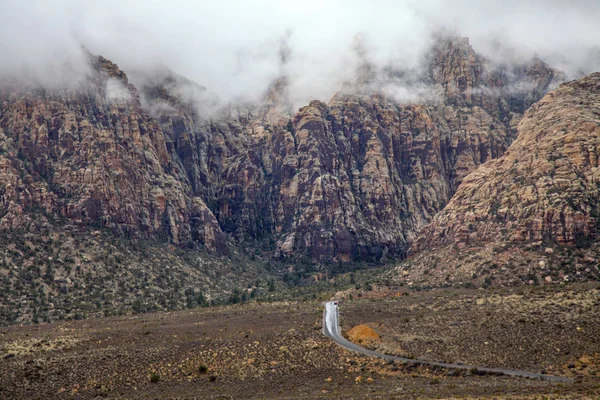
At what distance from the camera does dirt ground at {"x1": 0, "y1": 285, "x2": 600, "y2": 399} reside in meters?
61.4

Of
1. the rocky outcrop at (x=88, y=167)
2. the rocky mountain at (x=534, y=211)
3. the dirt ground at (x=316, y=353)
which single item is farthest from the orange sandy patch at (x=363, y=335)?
the rocky outcrop at (x=88, y=167)

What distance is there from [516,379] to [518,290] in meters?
41.9

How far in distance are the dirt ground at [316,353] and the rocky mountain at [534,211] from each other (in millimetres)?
18192

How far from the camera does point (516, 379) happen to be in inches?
2411

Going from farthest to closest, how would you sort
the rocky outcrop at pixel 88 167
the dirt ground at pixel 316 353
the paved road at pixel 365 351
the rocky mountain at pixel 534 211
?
the rocky outcrop at pixel 88 167 → the rocky mountain at pixel 534 211 → the paved road at pixel 365 351 → the dirt ground at pixel 316 353

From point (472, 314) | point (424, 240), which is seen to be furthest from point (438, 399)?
point (424, 240)

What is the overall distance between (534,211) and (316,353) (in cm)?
6815

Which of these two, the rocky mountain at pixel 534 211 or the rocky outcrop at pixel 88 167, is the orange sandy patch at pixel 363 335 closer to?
the rocky mountain at pixel 534 211

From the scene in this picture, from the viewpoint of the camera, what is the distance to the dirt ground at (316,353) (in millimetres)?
61438

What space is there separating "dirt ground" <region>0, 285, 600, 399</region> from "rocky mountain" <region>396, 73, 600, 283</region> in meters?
18.2

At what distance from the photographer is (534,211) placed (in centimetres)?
12256

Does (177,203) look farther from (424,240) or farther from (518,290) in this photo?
(518,290)

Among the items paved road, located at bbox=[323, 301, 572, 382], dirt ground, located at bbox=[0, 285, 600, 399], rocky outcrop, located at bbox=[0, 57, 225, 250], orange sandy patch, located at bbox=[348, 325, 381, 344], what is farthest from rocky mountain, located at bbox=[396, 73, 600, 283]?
rocky outcrop, located at bbox=[0, 57, 225, 250]

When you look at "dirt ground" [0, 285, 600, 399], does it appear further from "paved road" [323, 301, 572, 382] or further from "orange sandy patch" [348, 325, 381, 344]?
"paved road" [323, 301, 572, 382]
